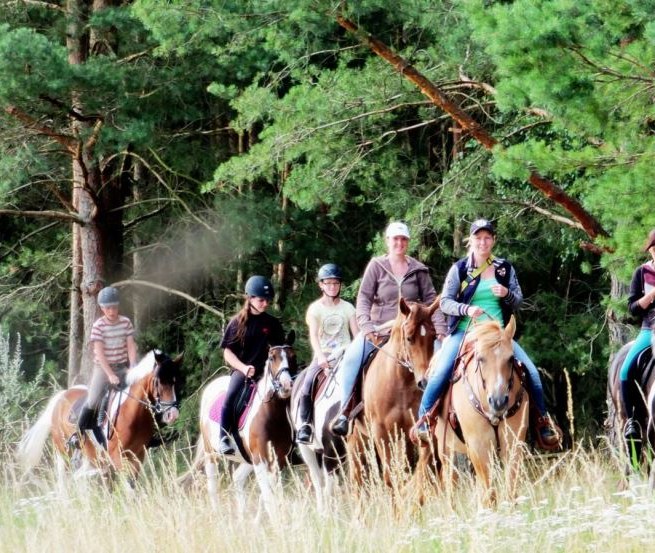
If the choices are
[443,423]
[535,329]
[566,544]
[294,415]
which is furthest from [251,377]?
[535,329]

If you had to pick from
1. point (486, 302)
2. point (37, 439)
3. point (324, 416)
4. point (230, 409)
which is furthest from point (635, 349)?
point (37, 439)

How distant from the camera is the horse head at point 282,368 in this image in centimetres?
1180

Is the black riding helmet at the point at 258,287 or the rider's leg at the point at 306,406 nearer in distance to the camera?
the rider's leg at the point at 306,406

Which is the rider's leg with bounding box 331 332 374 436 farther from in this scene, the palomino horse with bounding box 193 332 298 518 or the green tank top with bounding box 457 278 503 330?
the green tank top with bounding box 457 278 503 330

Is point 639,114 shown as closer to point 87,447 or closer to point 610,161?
point 610,161

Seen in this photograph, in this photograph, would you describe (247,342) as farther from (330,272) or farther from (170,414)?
(170,414)

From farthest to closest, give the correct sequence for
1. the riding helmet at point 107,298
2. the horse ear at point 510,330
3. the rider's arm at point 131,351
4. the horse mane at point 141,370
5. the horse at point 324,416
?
1. the rider's arm at point 131,351
2. the riding helmet at point 107,298
3. the horse mane at point 141,370
4. the horse at point 324,416
5. the horse ear at point 510,330

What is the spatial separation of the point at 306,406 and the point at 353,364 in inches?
31.6

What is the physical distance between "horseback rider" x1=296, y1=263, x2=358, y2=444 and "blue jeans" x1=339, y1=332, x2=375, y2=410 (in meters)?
0.56

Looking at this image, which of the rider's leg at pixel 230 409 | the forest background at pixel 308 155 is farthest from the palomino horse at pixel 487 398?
the rider's leg at pixel 230 409

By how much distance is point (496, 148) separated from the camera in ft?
39.0

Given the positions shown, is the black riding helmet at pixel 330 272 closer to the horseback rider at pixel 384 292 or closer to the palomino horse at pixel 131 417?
the horseback rider at pixel 384 292

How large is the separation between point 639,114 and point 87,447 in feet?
24.2

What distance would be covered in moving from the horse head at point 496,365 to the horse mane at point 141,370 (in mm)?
5287
